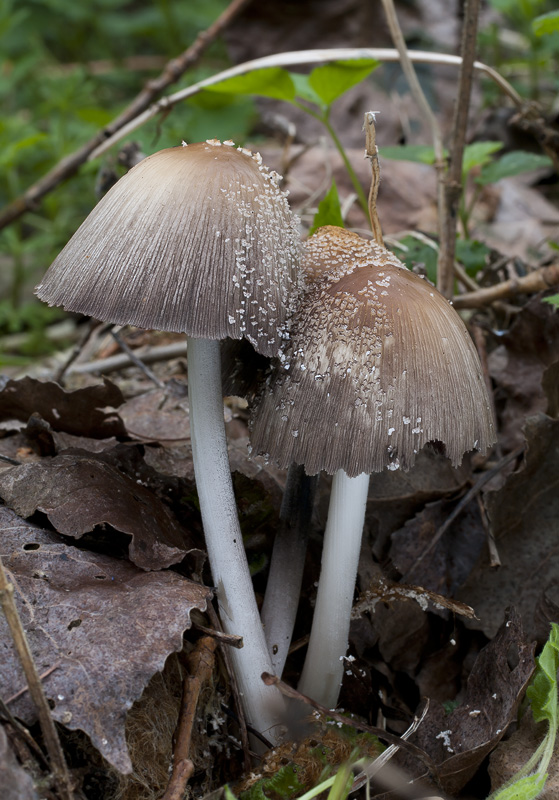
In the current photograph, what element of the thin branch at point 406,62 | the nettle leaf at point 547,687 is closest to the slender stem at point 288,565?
the nettle leaf at point 547,687

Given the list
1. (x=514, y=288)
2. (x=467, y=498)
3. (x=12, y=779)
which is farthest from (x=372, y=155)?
(x=12, y=779)

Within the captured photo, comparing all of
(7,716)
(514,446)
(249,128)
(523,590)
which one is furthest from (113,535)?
(249,128)

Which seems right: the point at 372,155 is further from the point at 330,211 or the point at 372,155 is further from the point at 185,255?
the point at 185,255

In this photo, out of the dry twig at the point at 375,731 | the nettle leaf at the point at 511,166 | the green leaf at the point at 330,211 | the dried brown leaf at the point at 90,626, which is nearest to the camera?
the dried brown leaf at the point at 90,626

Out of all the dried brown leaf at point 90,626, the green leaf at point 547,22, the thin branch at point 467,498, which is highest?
the green leaf at point 547,22

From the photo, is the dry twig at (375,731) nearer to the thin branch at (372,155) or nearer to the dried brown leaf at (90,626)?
the dried brown leaf at (90,626)

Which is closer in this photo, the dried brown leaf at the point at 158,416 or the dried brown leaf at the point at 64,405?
the dried brown leaf at the point at 64,405

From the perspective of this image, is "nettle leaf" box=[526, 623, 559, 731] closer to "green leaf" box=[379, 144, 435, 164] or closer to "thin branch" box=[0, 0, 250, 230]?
"green leaf" box=[379, 144, 435, 164]
